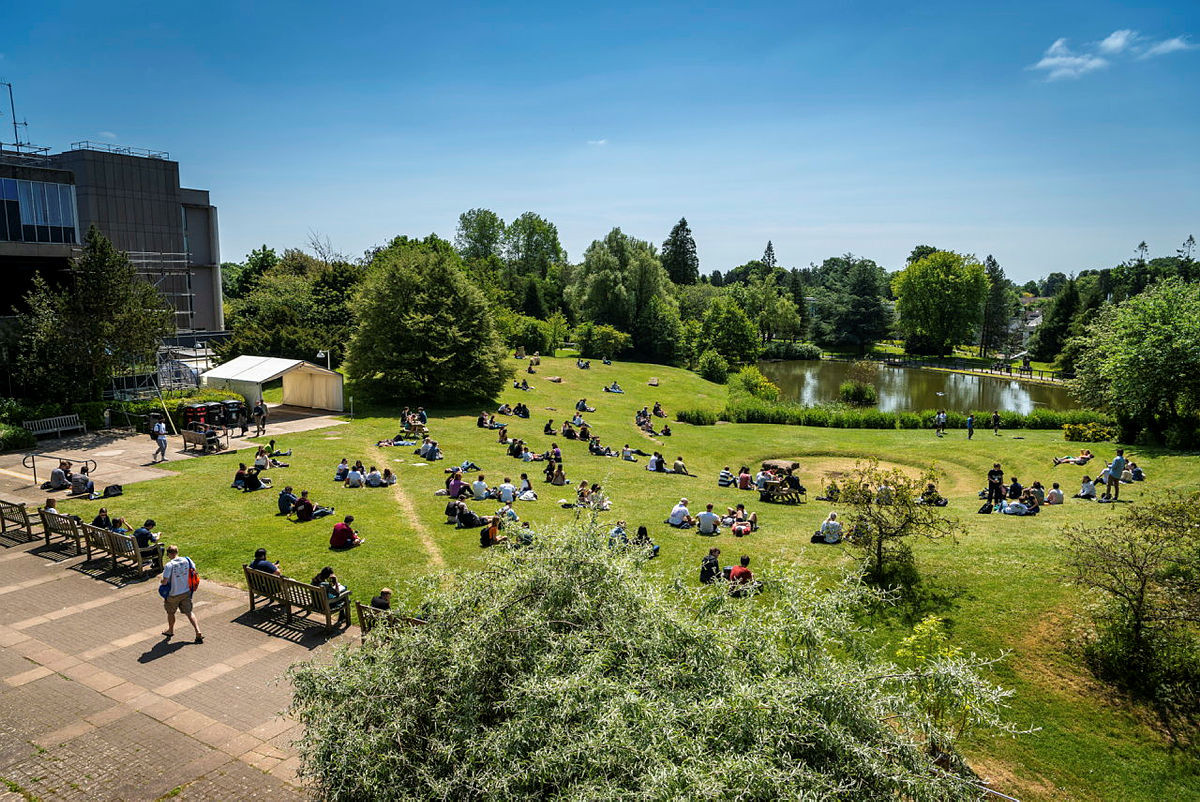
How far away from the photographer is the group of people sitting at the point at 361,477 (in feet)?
69.4

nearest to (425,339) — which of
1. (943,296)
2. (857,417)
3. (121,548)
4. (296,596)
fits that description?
(121,548)

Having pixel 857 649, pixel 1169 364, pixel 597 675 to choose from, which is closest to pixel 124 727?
pixel 597 675

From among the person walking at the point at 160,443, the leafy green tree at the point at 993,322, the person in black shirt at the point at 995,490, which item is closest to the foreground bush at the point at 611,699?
the person in black shirt at the point at 995,490

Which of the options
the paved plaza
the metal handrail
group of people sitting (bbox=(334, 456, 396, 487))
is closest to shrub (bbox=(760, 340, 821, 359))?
group of people sitting (bbox=(334, 456, 396, 487))

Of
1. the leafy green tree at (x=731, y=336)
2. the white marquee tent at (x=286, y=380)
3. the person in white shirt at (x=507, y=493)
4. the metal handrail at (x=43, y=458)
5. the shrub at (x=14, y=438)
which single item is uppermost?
the leafy green tree at (x=731, y=336)

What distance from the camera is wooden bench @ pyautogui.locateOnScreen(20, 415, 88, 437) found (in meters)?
25.6

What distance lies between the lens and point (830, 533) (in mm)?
17109

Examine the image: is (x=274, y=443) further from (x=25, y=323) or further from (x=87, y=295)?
(x=25, y=323)

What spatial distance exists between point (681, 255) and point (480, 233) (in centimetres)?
3151

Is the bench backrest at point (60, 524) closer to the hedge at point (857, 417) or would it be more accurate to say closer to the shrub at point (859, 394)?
the hedge at point (857, 417)

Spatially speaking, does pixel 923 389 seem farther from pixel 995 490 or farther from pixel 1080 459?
pixel 995 490

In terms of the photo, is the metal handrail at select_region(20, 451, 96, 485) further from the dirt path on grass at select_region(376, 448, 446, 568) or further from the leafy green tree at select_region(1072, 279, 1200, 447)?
the leafy green tree at select_region(1072, 279, 1200, 447)

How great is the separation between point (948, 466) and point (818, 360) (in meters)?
60.8

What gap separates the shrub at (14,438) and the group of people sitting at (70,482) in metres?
6.62
